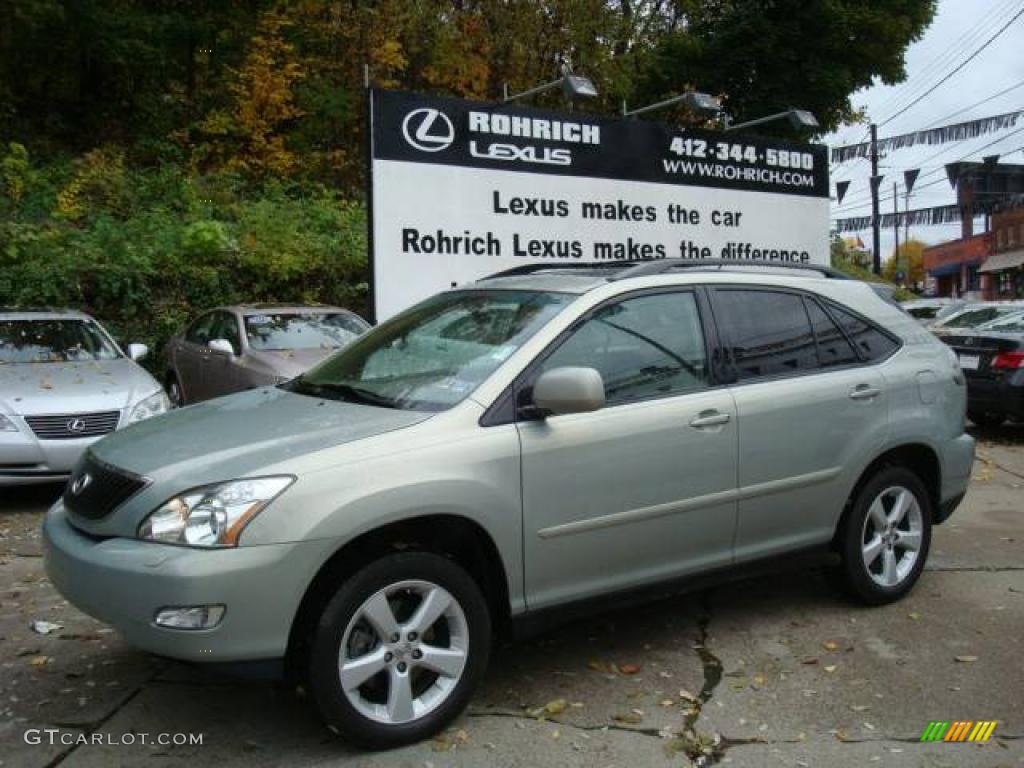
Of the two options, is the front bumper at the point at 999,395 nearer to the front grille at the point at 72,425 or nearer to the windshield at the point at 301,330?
the windshield at the point at 301,330

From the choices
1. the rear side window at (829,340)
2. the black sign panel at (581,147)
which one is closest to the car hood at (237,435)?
the rear side window at (829,340)

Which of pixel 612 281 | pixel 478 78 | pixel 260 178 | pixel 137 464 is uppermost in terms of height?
pixel 478 78

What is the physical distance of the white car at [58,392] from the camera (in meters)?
6.55

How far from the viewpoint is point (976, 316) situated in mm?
12500

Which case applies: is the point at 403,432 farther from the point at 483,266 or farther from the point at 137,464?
the point at 483,266

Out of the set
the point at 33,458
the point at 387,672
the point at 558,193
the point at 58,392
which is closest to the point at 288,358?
the point at 58,392

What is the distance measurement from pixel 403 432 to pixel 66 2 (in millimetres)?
17055

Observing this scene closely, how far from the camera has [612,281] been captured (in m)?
4.08

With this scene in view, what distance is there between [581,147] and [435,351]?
6.49 metres

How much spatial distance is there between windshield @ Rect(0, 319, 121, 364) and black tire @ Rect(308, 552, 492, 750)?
5.67m

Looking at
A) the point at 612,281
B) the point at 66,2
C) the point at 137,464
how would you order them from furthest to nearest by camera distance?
the point at 66,2 < the point at 612,281 < the point at 137,464

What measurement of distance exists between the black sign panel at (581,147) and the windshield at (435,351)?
14.8 feet

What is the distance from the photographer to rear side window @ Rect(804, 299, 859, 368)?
15.1 ft

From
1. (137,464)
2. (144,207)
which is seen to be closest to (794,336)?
(137,464)
